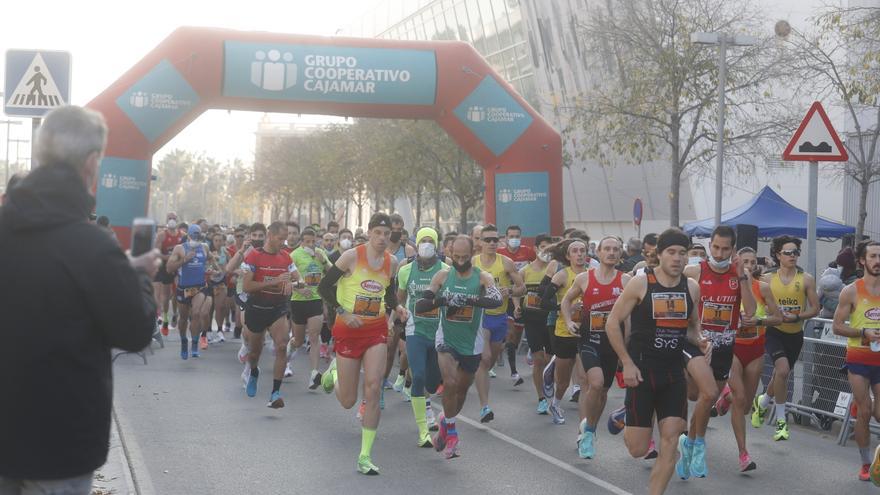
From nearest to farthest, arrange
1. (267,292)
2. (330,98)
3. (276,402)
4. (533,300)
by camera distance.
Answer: (276,402) → (267,292) → (533,300) → (330,98)

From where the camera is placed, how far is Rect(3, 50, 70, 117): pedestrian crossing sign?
920 centimetres

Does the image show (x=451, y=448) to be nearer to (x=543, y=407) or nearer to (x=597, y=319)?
(x=597, y=319)

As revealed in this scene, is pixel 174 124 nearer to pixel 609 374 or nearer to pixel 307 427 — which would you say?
pixel 307 427

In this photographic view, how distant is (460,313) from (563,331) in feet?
6.58

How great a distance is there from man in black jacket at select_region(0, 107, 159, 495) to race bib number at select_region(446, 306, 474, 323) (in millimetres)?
6259

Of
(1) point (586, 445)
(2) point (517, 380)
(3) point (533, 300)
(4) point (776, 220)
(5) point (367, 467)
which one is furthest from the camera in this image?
(4) point (776, 220)

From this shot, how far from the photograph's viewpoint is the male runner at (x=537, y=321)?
12.5 meters

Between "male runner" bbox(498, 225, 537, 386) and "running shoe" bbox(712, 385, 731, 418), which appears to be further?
"male runner" bbox(498, 225, 537, 386)

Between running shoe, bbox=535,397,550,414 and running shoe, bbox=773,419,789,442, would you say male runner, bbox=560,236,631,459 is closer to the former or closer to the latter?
running shoe, bbox=773,419,789,442

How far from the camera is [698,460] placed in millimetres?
8664

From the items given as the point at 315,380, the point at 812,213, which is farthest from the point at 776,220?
the point at 315,380

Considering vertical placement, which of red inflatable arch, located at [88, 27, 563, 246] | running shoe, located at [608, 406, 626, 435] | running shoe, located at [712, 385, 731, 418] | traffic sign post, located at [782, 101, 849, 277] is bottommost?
running shoe, located at [608, 406, 626, 435]

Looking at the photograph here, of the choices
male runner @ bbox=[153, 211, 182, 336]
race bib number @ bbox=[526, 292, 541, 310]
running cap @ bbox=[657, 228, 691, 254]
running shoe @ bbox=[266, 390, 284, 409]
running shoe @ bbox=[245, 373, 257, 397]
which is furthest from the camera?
male runner @ bbox=[153, 211, 182, 336]

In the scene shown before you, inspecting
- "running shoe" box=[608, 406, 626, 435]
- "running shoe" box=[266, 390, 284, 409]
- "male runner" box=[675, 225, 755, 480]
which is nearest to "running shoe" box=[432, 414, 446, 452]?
"running shoe" box=[608, 406, 626, 435]
